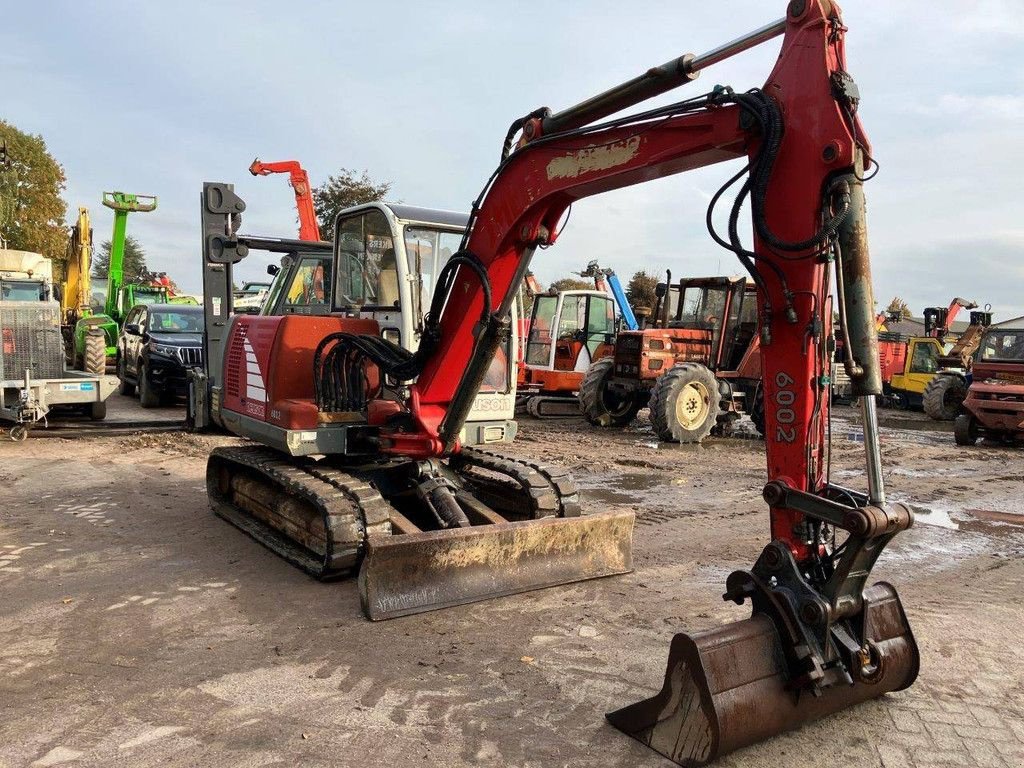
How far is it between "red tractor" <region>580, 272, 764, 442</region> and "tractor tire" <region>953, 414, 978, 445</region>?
125 inches

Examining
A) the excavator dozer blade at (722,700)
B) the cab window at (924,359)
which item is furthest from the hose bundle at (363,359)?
the cab window at (924,359)

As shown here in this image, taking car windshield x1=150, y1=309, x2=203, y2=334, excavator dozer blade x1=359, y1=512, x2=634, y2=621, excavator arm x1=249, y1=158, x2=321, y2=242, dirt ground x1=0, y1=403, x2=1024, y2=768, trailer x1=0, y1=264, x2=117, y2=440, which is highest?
excavator arm x1=249, y1=158, x2=321, y2=242

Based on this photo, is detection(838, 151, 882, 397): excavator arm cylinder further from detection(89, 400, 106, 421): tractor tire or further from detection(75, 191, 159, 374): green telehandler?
detection(75, 191, 159, 374): green telehandler

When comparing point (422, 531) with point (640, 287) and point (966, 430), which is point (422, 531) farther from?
point (640, 287)

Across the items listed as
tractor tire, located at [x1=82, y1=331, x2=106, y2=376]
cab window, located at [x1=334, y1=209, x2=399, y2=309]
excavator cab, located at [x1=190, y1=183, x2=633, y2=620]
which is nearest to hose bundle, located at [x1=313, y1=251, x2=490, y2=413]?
excavator cab, located at [x1=190, y1=183, x2=633, y2=620]

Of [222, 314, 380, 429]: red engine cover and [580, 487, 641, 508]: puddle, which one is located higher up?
[222, 314, 380, 429]: red engine cover

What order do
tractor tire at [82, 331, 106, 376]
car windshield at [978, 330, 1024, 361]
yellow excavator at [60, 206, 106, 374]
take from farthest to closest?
yellow excavator at [60, 206, 106, 374]
tractor tire at [82, 331, 106, 376]
car windshield at [978, 330, 1024, 361]

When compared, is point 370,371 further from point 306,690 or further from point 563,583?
point 306,690

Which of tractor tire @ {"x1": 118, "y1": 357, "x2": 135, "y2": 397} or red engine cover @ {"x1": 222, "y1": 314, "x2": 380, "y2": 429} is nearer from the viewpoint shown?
red engine cover @ {"x1": 222, "y1": 314, "x2": 380, "y2": 429}

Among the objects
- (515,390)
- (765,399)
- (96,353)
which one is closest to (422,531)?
(515,390)

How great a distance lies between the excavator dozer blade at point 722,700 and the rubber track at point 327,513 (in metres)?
2.11

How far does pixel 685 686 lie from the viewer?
129 inches

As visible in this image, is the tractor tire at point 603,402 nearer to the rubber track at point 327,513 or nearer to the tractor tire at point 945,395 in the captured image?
the tractor tire at point 945,395

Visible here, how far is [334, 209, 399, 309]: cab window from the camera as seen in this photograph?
5945 millimetres
